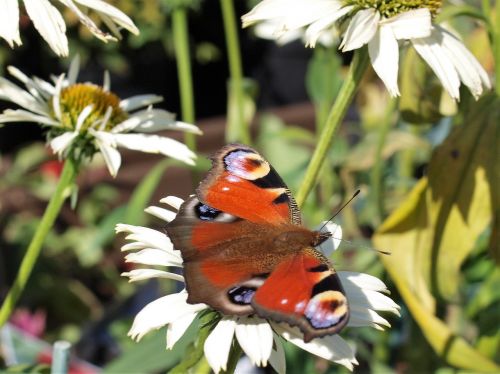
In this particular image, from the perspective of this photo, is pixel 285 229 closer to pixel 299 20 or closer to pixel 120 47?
pixel 299 20

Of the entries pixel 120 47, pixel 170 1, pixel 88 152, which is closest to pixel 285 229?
pixel 88 152

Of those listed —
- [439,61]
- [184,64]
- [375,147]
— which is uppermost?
[439,61]

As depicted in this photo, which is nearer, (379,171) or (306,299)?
(306,299)

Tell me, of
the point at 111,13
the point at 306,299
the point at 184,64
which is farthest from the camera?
the point at 184,64

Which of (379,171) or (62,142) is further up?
(62,142)

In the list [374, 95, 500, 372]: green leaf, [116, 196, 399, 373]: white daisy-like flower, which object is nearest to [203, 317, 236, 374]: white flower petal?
[116, 196, 399, 373]: white daisy-like flower

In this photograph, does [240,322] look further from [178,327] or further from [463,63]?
[463,63]

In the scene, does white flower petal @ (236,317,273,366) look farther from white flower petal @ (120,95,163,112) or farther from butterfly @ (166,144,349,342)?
white flower petal @ (120,95,163,112)

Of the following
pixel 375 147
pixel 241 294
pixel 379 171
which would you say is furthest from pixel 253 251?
pixel 375 147

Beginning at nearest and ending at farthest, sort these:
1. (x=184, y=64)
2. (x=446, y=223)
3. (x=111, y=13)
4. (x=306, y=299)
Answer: (x=306, y=299)
(x=111, y=13)
(x=446, y=223)
(x=184, y=64)
